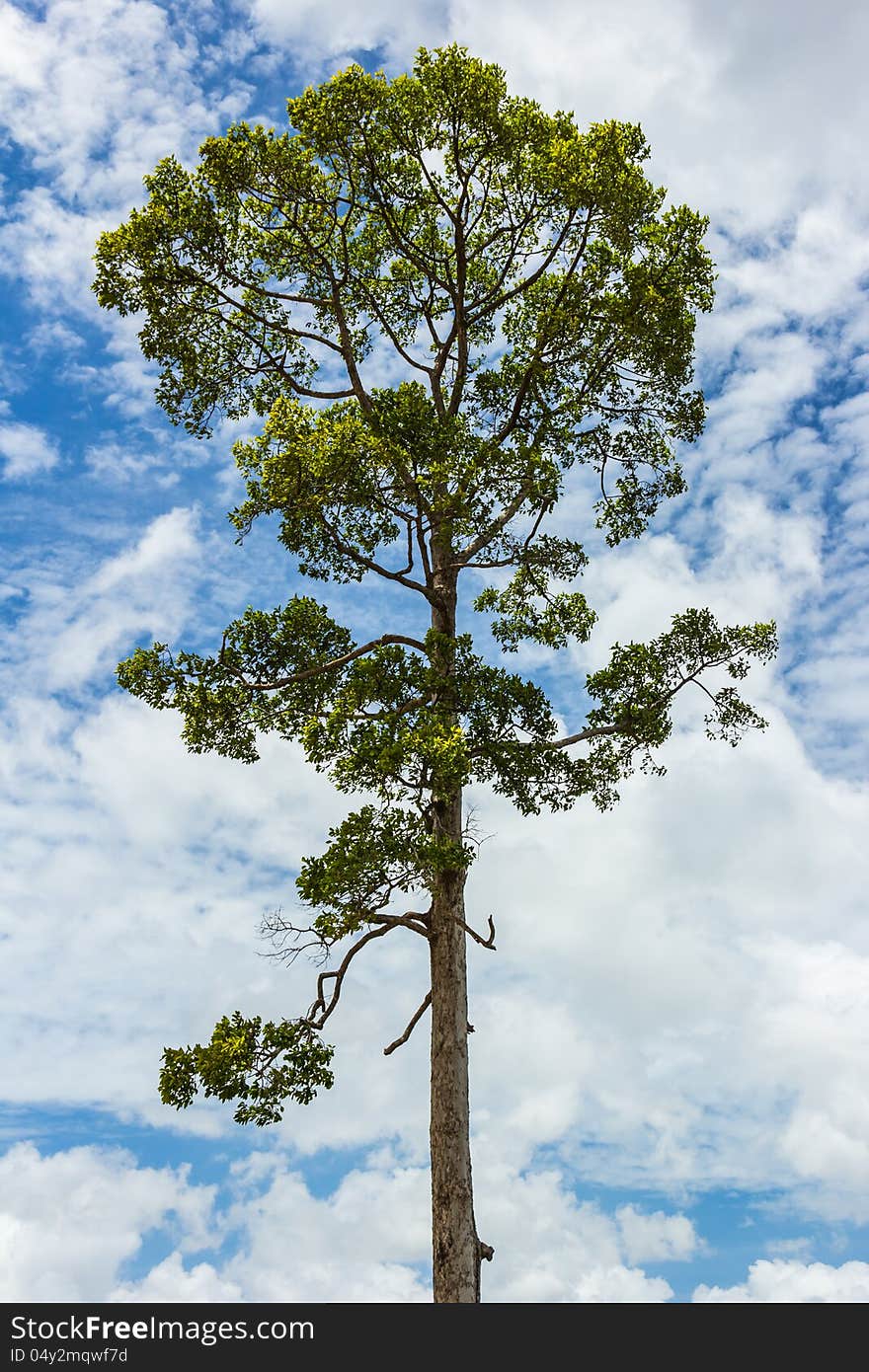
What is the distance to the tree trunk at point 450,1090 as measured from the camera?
406 inches

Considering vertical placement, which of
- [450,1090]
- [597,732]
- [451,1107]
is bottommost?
[451,1107]

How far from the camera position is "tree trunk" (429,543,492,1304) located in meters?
10.3

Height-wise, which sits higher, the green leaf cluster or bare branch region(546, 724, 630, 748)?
bare branch region(546, 724, 630, 748)

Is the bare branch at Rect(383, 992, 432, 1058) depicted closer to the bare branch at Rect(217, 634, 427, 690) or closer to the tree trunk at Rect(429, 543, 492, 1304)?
the tree trunk at Rect(429, 543, 492, 1304)

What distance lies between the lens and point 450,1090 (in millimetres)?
10789

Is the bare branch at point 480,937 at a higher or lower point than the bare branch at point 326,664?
lower

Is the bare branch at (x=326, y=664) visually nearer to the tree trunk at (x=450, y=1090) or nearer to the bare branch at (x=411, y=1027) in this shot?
the tree trunk at (x=450, y=1090)

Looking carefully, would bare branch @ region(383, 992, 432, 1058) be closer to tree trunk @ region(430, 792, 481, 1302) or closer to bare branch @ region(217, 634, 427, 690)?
tree trunk @ region(430, 792, 481, 1302)

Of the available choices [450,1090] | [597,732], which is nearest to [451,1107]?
[450,1090]

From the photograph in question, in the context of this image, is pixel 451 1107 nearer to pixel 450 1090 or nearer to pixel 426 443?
pixel 450 1090
